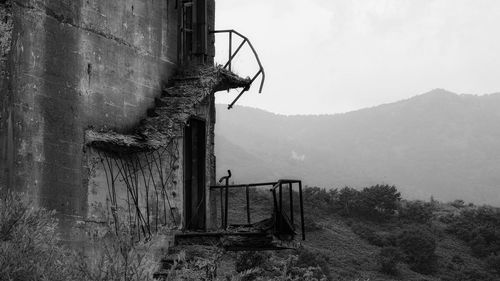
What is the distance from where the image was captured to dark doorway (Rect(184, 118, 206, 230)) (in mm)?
16547

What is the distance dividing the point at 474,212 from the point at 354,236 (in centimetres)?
916

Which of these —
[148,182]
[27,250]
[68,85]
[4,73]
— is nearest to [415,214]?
[148,182]

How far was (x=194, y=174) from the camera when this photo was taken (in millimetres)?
16766

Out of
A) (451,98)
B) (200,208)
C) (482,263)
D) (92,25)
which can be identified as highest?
(451,98)

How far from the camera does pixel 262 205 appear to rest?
3534 cm

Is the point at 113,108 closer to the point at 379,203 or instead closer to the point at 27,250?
the point at 27,250

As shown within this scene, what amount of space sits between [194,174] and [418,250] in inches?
612

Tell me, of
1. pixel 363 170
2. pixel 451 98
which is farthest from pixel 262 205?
pixel 451 98

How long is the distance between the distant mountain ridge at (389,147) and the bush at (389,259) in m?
82.6

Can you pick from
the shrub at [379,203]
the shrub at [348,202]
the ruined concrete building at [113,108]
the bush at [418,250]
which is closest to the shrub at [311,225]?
the bush at [418,250]

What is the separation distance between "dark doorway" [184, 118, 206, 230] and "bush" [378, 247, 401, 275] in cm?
1276

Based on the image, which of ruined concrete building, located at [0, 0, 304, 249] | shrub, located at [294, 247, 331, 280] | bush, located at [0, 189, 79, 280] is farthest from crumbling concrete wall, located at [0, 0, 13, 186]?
shrub, located at [294, 247, 331, 280]

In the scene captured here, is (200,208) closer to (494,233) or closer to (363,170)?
(494,233)

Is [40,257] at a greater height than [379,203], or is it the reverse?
[40,257]
